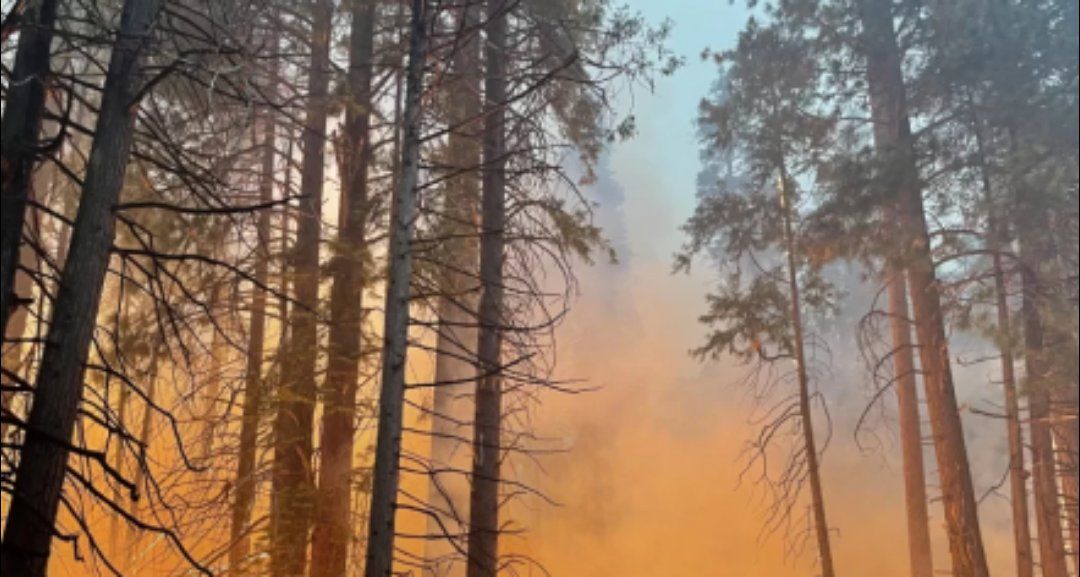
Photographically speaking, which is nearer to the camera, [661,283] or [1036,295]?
[1036,295]

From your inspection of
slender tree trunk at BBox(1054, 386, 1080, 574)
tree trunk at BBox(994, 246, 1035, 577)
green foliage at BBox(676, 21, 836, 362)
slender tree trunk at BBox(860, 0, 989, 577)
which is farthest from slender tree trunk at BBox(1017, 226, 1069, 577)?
green foliage at BBox(676, 21, 836, 362)

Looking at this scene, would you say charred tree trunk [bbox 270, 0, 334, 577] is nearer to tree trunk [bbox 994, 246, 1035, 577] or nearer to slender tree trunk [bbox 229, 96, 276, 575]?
slender tree trunk [bbox 229, 96, 276, 575]

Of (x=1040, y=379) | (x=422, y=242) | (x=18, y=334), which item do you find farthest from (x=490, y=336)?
(x=18, y=334)

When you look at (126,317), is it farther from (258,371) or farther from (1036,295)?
(1036,295)

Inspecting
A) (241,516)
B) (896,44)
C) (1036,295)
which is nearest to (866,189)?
(896,44)

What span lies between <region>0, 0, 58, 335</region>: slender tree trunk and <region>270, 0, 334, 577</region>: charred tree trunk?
241 centimetres

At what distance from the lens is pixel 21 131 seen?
3.42 metres

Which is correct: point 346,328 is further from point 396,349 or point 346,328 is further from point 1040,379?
point 1040,379

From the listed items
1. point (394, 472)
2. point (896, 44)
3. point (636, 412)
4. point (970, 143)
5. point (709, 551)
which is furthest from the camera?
point (636, 412)

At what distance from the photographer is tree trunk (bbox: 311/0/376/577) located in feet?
21.9

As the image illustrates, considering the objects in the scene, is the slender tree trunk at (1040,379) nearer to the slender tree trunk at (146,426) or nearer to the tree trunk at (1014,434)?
A: the tree trunk at (1014,434)

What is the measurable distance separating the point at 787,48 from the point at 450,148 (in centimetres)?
677

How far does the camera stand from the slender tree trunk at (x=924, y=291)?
8.23 meters

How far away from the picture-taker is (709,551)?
737 inches
